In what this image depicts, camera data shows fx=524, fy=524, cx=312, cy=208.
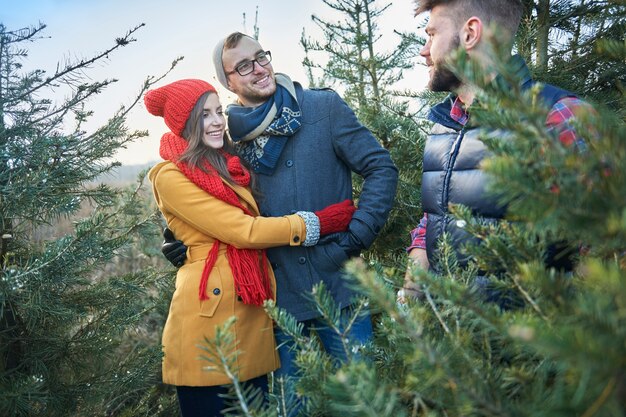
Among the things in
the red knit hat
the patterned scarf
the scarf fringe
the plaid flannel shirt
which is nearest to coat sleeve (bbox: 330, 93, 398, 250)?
the patterned scarf

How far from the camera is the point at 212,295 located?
266 cm

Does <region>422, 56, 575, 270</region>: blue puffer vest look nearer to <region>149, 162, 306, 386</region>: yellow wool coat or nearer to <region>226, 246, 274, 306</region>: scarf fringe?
<region>149, 162, 306, 386</region>: yellow wool coat

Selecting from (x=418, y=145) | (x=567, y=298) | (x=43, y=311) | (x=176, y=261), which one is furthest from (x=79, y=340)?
(x=567, y=298)

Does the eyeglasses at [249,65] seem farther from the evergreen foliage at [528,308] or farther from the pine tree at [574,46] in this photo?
the evergreen foliage at [528,308]

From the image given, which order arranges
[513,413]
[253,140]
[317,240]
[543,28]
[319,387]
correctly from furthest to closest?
[543,28]
[253,140]
[317,240]
[319,387]
[513,413]

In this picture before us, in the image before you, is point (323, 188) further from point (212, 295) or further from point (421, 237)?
point (212, 295)

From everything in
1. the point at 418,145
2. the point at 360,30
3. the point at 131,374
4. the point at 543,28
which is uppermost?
the point at 360,30

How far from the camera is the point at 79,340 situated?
3.00 meters

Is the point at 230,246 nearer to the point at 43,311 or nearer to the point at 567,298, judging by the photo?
the point at 43,311

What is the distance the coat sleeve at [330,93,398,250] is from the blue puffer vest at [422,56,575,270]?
434mm

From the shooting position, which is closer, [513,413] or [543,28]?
[513,413]

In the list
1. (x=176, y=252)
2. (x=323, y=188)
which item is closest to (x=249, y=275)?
(x=176, y=252)

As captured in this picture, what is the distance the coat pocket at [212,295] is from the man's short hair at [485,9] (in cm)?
161

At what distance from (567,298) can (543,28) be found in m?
2.94
